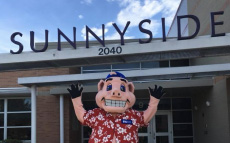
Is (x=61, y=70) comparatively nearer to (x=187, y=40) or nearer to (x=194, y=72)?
(x=194, y=72)

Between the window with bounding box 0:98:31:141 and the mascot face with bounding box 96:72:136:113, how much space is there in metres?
10.1

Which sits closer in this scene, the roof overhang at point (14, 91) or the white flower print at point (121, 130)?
the white flower print at point (121, 130)

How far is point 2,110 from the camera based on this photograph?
51.1 ft

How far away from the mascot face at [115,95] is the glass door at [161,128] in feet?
34.4

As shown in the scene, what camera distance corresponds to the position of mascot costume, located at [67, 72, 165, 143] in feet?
19.8

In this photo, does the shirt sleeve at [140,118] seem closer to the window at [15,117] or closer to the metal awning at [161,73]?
the metal awning at [161,73]

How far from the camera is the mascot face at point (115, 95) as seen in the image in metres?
6.06

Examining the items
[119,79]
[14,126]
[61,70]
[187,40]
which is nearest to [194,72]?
[187,40]

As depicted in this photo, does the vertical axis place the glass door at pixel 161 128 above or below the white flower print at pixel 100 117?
below

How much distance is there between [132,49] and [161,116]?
10303 millimetres

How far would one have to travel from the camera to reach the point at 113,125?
6109 mm

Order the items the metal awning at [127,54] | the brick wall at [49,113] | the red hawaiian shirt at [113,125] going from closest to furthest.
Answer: the red hawaiian shirt at [113,125]
the metal awning at [127,54]
the brick wall at [49,113]

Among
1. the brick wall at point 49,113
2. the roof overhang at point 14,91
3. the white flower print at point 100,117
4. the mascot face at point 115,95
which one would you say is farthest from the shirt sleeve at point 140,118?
the roof overhang at point 14,91

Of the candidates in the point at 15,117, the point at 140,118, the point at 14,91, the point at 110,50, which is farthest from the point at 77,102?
the point at 15,117
